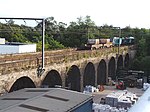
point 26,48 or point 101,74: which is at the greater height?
point 26,48

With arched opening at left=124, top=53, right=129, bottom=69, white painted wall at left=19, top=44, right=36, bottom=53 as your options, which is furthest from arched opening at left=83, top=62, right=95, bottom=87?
arched opening at left=124, top=53, right=129, bottom=69

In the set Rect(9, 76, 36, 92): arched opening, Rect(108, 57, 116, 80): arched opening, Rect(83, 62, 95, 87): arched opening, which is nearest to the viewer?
Rect(9, 76, 36, 92): arched opening

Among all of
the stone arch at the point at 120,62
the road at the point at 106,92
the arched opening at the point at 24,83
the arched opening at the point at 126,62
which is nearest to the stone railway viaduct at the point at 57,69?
the arched opening at the point at 24,83

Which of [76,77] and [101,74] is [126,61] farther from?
[76,77]

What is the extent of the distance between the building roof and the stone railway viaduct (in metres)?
2.63

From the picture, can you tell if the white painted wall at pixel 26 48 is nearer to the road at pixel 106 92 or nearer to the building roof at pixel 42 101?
the road at pixel 106 92

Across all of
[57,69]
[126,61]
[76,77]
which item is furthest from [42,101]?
[126,61]

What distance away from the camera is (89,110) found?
1828 centimetres

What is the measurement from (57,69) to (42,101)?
1193cm

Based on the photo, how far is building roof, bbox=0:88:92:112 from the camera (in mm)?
13883

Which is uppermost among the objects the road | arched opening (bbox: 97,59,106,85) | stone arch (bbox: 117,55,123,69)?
stone arch (bbox: 117,55,123,69)

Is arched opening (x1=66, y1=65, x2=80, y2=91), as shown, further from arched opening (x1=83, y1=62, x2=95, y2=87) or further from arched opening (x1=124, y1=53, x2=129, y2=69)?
arched opening (x1=124, y1=53, x2=129, y2=69)

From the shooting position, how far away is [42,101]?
15242 mm

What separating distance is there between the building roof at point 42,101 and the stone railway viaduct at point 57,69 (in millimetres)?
2632
